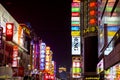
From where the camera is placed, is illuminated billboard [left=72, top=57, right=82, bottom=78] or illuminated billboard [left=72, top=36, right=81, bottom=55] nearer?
illuminated billboard [left=72, top=36, right=81, bottom=55]

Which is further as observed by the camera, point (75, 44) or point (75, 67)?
point (75, 67)

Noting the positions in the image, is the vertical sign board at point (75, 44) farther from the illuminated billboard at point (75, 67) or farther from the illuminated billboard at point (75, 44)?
the illuminated billboard at point (75, 67)

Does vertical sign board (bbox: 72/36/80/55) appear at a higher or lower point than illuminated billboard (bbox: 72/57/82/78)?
higher

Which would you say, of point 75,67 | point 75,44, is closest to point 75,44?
point 75,44

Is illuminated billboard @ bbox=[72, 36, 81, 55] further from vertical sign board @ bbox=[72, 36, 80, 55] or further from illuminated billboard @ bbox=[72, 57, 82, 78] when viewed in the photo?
illuminated billboard @ bbox=[72, 57, 82, 78]

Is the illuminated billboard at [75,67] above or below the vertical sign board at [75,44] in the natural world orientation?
below

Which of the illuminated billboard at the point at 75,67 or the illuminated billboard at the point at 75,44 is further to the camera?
the illuminated billboard at the point at 75,67

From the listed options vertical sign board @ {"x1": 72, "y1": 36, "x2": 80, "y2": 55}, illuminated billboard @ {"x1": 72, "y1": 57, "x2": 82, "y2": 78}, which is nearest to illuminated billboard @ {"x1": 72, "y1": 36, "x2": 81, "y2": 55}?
vertical sign board @ {"x1": 72, "y1": 36, "x2": 80, "y2": 55}

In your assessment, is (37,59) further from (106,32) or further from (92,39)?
(106,32)

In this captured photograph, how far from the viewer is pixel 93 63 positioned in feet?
274

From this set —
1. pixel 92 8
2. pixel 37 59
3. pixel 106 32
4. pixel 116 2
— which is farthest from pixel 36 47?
pixel 116 2

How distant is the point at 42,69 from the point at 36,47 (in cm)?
903

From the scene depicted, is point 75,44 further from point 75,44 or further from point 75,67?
point 75,67

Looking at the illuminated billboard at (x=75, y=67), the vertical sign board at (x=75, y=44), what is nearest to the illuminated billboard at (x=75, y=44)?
the vertical sign board at (x=75, y=44)
